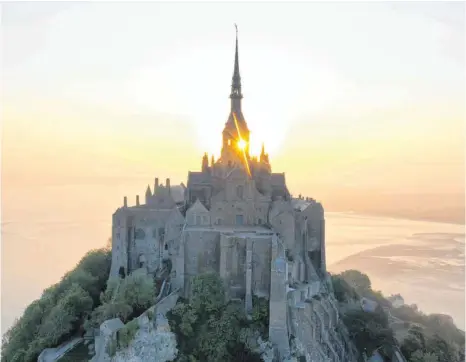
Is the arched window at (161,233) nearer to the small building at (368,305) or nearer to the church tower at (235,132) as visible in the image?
the church tower at (235,132)

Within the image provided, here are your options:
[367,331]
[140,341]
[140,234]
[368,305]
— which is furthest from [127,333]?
[368,305]

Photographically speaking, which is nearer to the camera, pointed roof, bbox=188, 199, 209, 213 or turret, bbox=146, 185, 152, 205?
pointed roof, bbox=188, 199, 209, 213

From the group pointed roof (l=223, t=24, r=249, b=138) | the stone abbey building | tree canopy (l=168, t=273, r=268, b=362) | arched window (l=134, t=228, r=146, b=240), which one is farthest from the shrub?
pointed roof (l=223, t=24, r=249, b=138)

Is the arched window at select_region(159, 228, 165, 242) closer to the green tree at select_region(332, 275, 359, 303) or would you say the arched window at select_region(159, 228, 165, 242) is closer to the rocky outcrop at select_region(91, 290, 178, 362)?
the rocky outcrop at select_region(91, 290, 178, 362)

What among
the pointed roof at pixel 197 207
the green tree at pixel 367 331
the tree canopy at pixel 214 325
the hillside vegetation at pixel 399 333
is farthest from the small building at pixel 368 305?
the pointed roof at pixel 197 207

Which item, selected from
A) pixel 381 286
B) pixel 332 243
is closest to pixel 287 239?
pixel 381 286

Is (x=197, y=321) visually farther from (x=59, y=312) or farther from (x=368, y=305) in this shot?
(x=368, y=305)
